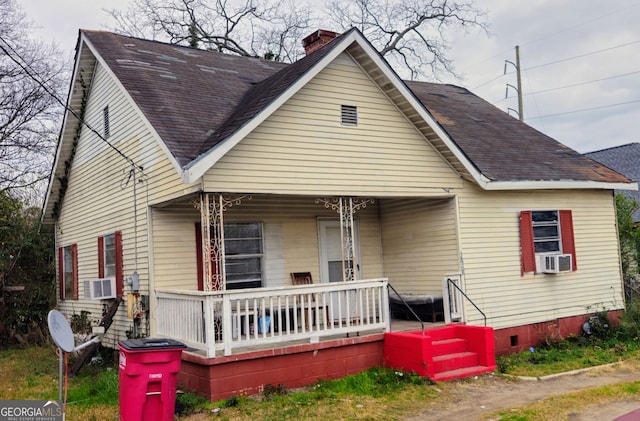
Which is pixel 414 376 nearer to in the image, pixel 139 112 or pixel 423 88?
pixel 139 112

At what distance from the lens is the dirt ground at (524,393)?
7793 mm

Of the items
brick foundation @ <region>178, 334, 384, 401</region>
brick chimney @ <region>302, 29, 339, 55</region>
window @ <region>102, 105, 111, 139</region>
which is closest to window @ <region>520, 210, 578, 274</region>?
brick foundation @ <region>178, 334, 384, 401</region>

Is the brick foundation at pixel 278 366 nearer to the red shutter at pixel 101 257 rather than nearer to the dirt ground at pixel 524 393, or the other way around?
the dirt ground at pixel 524 393

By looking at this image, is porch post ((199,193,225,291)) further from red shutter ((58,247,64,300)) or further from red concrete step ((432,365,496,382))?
red shutter ((58,247,64,300))

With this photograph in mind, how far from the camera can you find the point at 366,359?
9.89 metres

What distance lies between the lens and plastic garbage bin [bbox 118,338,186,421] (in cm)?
705

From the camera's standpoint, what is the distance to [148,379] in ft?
23.4

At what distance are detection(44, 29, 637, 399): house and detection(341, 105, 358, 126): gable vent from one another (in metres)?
0.02

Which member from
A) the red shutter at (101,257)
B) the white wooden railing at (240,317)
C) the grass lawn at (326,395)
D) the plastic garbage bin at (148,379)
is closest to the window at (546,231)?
the grass lawn at (326,395)

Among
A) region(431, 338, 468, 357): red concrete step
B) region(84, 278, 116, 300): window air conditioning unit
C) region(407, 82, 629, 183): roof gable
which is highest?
region(407, 82, 629, 183): roof gable

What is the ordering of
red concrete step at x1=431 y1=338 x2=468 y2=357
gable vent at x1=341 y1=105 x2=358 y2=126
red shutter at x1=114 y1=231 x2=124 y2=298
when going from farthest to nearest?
1. red shutter at x1=114 y1=231 x2=124 y2=298
2. gable vent at x1=341 y1=105 x2=358 y2=126
3. red concrete step at x1=431 y1=338 x2=468 y2=357

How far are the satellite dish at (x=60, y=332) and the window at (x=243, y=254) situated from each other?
4481mm

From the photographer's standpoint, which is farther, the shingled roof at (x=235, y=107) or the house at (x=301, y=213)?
the shingled roof at (x=235, y=107)

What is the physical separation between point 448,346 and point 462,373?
68 cm
